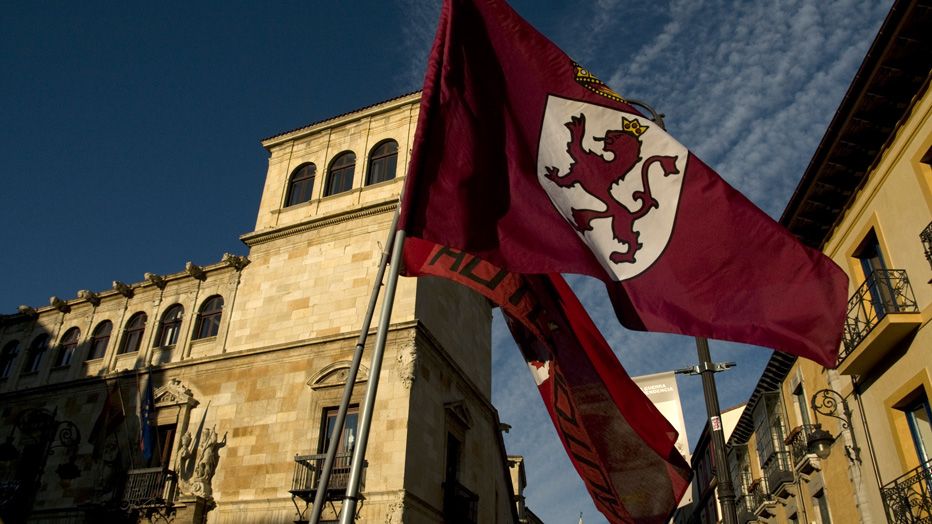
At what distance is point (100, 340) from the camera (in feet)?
87.2

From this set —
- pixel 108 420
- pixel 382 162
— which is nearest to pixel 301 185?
pixel 382 162

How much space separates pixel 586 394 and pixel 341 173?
60.6 feet

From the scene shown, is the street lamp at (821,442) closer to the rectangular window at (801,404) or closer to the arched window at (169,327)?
the rectangular window at (801,404)

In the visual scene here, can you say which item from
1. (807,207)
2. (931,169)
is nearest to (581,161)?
(931,169)

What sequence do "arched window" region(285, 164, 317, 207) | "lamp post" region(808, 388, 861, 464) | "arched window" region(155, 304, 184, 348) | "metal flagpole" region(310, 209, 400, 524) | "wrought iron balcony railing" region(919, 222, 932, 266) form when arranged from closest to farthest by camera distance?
"metal flagpole" region(310, 209, 400, 524) < "wrought iron balcony railing" region(919, 222, 932, 266) < "lamp post" region(808, 388, 861, 464) < "arched window" region(155, 304, 184, 348) < "arched window" region(285, 164, 317, 207)

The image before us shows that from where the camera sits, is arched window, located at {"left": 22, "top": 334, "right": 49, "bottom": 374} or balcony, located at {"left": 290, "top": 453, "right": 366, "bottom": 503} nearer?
balcony, located at {"left": 290, "top": 453, "right": 366, "bottom": 503}

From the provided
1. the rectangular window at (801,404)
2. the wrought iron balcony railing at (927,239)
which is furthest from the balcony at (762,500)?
the wrought iron balcony railing at (927,239)

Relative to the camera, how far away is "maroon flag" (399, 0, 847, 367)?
19.5ft

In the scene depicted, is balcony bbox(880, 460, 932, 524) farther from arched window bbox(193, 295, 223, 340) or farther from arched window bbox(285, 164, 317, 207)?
arched window bbox(193, 295, 223, 340)

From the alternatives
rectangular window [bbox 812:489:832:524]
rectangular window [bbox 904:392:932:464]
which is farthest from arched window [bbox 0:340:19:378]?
rectangular window [bbox 904:392:932:464]

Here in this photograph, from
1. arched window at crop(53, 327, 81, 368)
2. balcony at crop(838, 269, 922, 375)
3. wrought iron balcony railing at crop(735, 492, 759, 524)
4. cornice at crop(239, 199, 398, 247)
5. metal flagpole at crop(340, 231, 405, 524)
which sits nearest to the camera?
metal flagpole at crop(340, 231, 405, 524)

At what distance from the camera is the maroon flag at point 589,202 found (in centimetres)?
594

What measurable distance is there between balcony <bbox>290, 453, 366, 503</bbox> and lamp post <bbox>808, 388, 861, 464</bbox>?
11278mm

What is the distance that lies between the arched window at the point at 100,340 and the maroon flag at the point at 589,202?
79.3 ft
